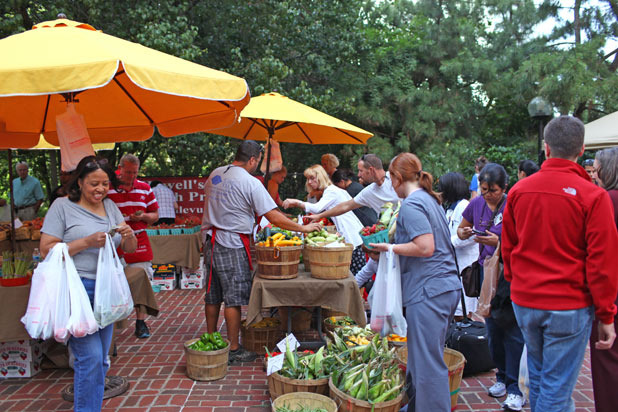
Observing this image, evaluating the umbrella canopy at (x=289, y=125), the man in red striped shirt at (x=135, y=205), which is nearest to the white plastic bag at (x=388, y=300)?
the umbrella canopy at (x=289, y=125)

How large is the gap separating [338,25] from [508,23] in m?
5.69

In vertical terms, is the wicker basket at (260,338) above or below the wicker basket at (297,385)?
below

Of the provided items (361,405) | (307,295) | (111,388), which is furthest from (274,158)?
(361,405)

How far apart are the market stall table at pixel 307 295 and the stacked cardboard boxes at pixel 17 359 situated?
6.74 feet

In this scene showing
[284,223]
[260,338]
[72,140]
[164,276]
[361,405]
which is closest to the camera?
[361,405]

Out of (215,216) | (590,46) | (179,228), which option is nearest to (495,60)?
(590,46)

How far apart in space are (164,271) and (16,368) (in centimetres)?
360

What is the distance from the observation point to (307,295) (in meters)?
4.37

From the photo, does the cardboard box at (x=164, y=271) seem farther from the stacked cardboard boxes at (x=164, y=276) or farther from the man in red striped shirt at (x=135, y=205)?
the man in red striped shirt at (x=135, y=205)

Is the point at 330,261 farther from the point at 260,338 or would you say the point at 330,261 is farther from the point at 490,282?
the point at 490,282

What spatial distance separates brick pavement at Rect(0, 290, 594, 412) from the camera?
3.83 meters

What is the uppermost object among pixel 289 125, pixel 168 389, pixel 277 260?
pixel 289 125

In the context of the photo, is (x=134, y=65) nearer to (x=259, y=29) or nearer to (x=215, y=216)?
(x=215, y=216)

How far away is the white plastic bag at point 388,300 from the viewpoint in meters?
3.20
